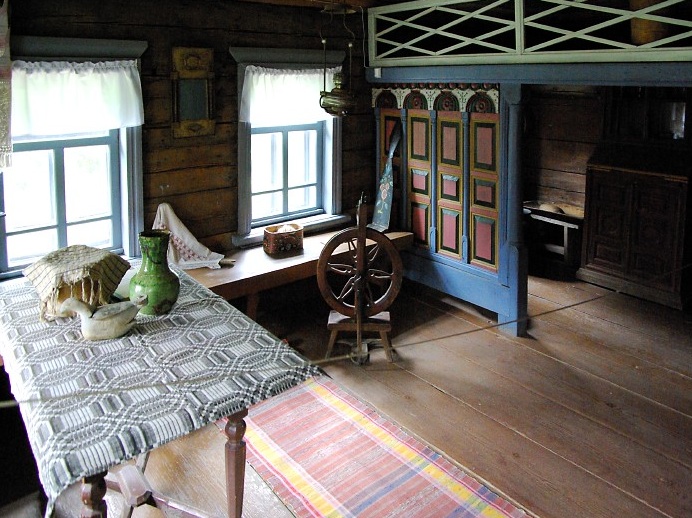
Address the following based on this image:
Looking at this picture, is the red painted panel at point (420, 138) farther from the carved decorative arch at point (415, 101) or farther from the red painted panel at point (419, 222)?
the red painted panel at point (419, 222)

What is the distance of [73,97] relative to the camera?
393 cm

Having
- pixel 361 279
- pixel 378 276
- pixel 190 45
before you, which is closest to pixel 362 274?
pixel 361 279

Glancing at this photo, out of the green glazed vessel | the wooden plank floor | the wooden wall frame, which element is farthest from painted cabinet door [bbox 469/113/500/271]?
the green glazed vessel

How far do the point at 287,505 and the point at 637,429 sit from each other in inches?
79.9

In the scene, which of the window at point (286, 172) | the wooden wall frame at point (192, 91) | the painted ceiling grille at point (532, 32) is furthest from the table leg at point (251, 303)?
the painted ceiling grille at point (532, 32)

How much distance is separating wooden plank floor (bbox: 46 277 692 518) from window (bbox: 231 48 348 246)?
669 mm

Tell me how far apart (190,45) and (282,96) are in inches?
32.5

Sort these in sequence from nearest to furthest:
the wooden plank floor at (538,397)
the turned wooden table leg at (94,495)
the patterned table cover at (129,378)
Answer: the patterned table cover at (129,378) → the turned wooden table leg at (94,495) → the wooden plank floor at (538,397)

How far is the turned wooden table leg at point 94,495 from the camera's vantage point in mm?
2123

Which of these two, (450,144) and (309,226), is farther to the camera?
(309,226)

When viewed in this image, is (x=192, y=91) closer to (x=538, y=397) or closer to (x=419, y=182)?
(x=419, y=182)

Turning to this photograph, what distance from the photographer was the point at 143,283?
2914 mm

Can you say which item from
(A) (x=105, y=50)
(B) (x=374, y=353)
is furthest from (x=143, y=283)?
(B) (x=374, y=353)

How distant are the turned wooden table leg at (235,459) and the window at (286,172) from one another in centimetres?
279
